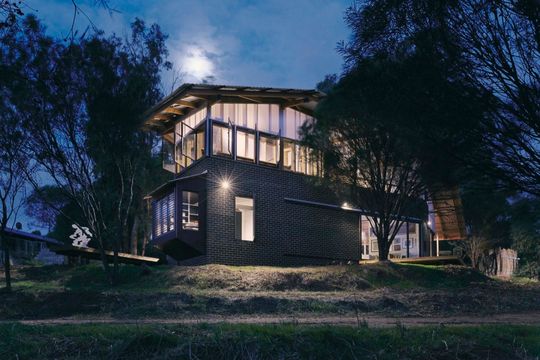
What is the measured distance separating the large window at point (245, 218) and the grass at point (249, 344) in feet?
66.2

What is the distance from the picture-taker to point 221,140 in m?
28.2

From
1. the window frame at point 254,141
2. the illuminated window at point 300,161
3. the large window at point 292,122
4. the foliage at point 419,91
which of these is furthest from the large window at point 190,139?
the foliage at point 419,91

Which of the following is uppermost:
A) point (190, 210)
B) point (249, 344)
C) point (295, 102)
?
point (295, 102)

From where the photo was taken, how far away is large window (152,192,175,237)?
94.2ft

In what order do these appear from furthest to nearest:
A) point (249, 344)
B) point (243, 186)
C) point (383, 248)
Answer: point (243, 186), point (383, 248), point (249, 344)

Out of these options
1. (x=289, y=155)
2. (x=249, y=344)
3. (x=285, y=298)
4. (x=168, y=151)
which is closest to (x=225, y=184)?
(x=289, y=155)

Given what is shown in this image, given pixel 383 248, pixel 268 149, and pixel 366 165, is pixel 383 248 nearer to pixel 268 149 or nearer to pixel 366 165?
pixel 366 165

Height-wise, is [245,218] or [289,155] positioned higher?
[289,155]

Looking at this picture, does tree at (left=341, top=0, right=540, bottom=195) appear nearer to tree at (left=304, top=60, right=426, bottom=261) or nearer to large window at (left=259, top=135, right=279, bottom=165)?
tree at (left=304, top=60, right=426, bottom=261)

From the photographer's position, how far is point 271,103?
30062 mm

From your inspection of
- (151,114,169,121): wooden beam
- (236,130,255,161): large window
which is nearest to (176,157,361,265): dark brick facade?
(236,130,255,161): large window

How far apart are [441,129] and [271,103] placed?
17.7 m

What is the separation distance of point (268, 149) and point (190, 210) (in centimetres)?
460

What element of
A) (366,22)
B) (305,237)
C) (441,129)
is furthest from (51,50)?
(305,237)
